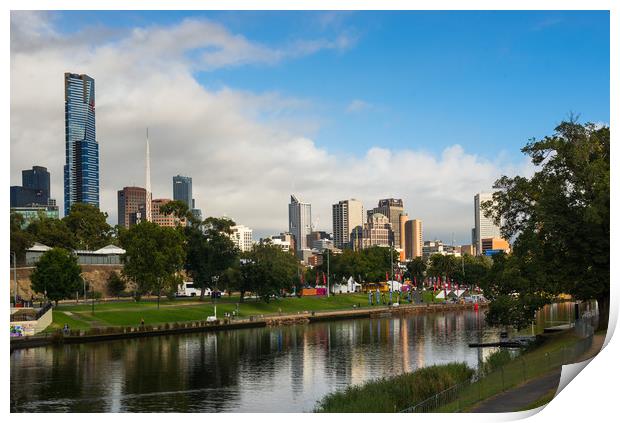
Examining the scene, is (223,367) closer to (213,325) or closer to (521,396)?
(521,396)

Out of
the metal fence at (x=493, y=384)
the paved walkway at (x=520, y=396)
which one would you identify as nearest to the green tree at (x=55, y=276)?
the metal fence at (x=493, y=384)

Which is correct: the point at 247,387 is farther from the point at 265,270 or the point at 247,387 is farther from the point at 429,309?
the point at 429,309

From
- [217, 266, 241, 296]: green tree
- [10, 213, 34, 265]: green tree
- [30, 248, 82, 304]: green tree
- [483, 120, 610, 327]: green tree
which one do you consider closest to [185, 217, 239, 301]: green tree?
[217, 266, 241, 296]: green tree

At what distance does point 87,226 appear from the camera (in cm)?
16112

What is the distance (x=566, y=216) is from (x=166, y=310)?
6512 centimetres

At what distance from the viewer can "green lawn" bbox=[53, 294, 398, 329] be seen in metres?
92.0

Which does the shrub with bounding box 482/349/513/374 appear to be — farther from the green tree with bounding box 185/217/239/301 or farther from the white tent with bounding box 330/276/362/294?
the white tent with bounding box 330/276/362/294

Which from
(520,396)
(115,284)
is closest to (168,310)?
(115,284)

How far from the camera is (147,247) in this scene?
111 meters

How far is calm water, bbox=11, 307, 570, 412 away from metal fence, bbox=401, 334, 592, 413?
31.7 feet
